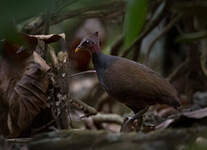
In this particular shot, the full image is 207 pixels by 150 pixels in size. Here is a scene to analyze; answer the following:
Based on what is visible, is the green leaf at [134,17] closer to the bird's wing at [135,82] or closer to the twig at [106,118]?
the bird's wing at [135,82]

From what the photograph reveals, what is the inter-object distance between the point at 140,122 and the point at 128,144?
1.87 meters

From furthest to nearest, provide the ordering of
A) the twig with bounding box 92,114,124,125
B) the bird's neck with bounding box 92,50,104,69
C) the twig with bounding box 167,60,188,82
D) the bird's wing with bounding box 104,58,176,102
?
the twig with bounding box 167,60,188,82 < the twig with bounding box 92,114,124,125 < the bird's neck with bounding box 92,50,104,69 < the bird's wing with bounding box 104,58,176,102

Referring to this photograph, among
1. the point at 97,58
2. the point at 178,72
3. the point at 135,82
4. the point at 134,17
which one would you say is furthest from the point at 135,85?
the point at 178,72

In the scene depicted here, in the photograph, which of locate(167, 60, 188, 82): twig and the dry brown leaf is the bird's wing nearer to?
the dry brown leaf

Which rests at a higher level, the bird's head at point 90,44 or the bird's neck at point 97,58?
the bird's head at point 90,44

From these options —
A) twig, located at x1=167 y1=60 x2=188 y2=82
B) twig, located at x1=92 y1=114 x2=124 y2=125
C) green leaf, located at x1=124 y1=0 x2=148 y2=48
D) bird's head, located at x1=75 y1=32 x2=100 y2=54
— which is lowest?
twig, located at x1=92 y1=114 x2=124 y2=125

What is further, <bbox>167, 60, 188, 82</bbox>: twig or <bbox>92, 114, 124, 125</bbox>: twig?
<bbox>167, 60, 188, 82</bbox>: twig

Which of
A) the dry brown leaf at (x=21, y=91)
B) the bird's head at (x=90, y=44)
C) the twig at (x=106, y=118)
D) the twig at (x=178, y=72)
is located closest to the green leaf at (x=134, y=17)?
the bird's head at (x=90, y=44)

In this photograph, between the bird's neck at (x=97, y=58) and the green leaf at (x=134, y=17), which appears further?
the bird's neck at (x=97, y=58)

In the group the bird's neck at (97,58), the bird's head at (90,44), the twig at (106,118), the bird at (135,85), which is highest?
the bird's head at (90,44)

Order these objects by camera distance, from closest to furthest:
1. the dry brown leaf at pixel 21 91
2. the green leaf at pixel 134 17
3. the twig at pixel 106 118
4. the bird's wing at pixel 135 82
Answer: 1. the dry brown leaf at pixel 21 91
2. the bird's wing at pixel 135 82
3. the green leaf at pixel 134 17
4. the twig at pixel 106 118

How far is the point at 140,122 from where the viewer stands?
10.4ft

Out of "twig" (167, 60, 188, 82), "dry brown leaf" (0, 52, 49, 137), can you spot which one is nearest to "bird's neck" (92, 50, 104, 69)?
"dry brown leaf" (0, 52, 49, 137)

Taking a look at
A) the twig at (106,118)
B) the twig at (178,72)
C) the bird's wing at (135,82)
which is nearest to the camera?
the bird's wing at (135,82)
